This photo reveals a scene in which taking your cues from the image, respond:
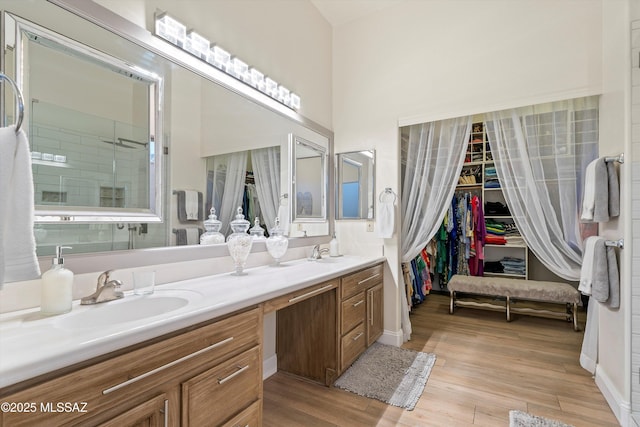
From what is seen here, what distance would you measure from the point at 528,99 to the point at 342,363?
8.12 feet

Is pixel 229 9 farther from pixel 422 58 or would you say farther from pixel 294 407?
pixel 294 407

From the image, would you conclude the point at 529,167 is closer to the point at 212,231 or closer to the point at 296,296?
the point at 296,296

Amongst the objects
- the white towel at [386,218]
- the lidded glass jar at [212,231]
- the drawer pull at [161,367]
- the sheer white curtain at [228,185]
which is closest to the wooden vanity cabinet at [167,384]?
the drawer pull at [161,367]

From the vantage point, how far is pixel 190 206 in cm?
172

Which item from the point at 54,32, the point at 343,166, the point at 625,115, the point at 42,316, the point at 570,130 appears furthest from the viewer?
the point at 343,166

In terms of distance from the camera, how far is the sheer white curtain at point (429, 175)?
2.74 m

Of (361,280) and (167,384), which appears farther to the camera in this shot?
(361,280)

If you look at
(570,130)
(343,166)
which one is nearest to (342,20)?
(343,166)

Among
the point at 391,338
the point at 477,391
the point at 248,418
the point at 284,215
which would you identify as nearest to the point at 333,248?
the point at 284,215

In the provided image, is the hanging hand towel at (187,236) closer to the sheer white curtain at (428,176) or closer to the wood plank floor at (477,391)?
the wood plank floor at (477,391)

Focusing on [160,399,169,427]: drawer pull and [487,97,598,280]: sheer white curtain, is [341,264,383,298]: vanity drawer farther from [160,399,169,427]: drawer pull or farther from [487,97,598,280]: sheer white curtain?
[160,399,169,427]: drawer pull

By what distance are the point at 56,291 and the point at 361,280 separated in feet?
6.28

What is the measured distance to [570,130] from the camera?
235 cm

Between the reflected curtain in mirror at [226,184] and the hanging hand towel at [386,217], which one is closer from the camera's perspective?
the reflected curtain in mirror at [226,184]
